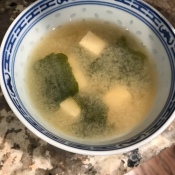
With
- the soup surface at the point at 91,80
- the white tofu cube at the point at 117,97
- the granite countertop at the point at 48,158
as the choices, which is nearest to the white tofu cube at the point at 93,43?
the soup surface at the point at 91,80

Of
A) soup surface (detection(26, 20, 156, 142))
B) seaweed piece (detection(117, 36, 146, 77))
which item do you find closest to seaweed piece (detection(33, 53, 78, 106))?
soup surface (detection(26, 20, 156, 142))

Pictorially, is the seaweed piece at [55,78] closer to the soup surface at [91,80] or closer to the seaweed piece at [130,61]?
the soup surface at [91,80]

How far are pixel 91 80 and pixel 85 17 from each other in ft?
0.59

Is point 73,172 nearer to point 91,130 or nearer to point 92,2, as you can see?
point 91,130

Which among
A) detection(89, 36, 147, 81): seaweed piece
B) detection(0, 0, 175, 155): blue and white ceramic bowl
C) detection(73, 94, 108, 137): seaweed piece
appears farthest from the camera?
detection(89, 36, 147, 81): seaweed piece

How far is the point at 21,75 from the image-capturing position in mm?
827

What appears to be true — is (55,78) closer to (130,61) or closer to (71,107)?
(71,107)

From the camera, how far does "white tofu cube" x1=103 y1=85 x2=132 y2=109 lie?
84 cm

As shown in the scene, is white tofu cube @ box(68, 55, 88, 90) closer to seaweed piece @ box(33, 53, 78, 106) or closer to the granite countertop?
seaweed piece @ box(33, 53, 78, 106)

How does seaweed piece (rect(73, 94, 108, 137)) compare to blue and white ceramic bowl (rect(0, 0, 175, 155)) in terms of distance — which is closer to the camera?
blue and white ceramic bowl (rect(0, 0, 175, 155))

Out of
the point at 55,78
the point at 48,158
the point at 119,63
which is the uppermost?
the point at 119,63

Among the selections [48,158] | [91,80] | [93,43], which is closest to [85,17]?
[93,43]

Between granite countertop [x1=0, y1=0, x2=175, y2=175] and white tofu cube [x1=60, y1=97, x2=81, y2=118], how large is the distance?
9cm

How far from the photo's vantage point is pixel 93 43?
95 cm
